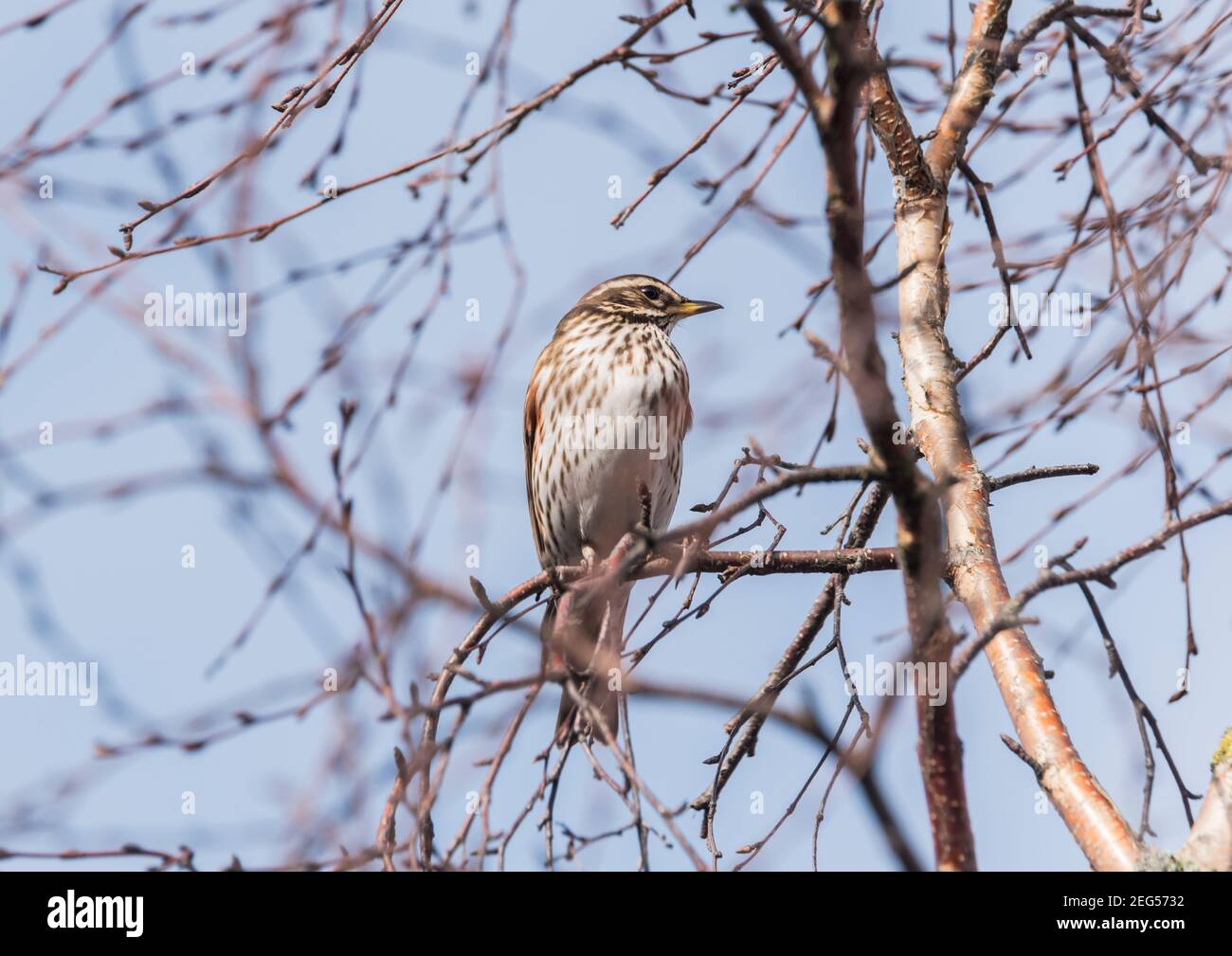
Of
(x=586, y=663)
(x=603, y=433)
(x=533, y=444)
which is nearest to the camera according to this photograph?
(x=586, y=663)

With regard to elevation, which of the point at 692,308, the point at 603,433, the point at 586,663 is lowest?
the point at 586,663

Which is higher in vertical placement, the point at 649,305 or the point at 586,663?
the point at 649,305

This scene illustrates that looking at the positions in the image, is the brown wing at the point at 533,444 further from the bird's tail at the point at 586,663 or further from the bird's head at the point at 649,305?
the bird's tail at the point at 586,663

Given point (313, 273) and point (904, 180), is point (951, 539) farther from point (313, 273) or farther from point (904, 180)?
point (313, 273)

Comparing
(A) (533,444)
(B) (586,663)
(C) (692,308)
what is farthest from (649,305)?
(B) (586,663)

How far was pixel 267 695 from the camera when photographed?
245cm

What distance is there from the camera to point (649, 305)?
285 inches

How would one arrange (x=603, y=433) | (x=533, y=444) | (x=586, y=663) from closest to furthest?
(x=586, y=663)
(x=603, y=433)
(x=533, y=444)

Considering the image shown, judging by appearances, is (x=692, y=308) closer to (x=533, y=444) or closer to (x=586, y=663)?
(x=533, y=444)

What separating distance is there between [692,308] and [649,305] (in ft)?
0.77

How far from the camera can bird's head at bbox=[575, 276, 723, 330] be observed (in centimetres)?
720

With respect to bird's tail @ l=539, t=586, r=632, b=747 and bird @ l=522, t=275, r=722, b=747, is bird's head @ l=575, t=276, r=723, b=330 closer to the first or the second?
bird @ l=522, t=275, r=722, b=747
